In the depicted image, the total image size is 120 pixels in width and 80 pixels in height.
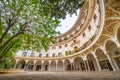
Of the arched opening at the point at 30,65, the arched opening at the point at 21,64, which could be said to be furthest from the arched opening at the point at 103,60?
the arched opening at the point at 21,64

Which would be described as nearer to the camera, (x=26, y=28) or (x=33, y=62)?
(x=26, y=28)

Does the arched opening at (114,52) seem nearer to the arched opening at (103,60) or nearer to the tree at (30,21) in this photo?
the arched opening at (103,60)

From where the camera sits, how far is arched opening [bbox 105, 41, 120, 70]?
47.1 ft

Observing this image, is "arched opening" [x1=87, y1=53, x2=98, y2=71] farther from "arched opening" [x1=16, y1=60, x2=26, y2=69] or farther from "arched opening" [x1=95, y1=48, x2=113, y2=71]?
"arched opening" [x1=16, y1=60, x2=26, y2=69]

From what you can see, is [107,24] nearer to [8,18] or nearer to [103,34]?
[103,34]

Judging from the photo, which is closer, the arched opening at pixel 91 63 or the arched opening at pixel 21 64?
the arched opening at pixel 91 63

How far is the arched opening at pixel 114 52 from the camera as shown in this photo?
14345mm

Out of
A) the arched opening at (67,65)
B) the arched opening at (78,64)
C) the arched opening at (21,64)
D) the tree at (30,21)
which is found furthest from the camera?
the arched opening at (21,64)

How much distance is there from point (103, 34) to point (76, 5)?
851cm

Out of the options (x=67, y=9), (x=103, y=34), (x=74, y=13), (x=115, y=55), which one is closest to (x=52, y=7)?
(x=67, y=9)

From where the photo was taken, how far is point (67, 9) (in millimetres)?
5523

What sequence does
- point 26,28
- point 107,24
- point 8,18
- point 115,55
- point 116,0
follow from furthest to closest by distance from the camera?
point 115,55
point 107,24
point 26,28
point 8,18
point 116,0

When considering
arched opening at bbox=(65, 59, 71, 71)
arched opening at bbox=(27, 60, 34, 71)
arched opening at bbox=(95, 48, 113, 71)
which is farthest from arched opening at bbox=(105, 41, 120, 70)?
arched opening at bbox=(27, 60, 34, 71)

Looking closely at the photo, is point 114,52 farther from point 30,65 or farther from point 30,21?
point 30,65
